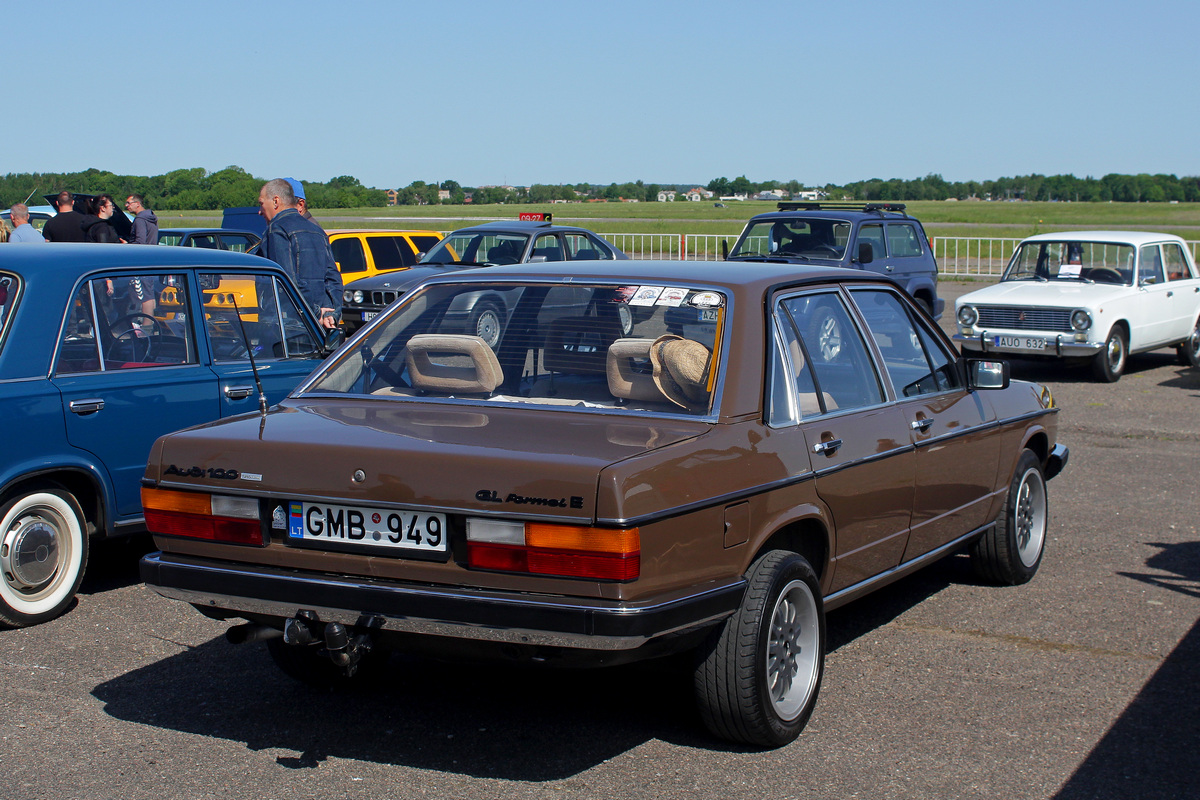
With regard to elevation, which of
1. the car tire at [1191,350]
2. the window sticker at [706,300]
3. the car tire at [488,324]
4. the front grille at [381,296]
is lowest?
the car tire at [1191,350]

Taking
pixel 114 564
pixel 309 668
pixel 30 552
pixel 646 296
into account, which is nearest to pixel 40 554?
pixel 30 552

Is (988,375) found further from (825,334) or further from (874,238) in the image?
(874,238)

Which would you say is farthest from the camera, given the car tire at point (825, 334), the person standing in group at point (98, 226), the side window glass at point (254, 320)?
the person standing in group at point (98, 226)

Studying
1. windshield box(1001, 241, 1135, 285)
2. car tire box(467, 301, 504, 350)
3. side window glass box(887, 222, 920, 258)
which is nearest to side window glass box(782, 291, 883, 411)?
car tire box(467, 301, 504, 350)

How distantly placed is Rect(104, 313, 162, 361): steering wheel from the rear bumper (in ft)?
7.53

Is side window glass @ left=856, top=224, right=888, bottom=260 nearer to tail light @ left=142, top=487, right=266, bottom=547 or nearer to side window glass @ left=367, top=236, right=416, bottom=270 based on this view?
side window glass @ left=367, top=236, right=416, bottom=270

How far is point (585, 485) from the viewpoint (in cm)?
331

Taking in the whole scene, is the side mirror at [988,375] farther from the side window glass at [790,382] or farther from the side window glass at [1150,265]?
the side window glass at [1150,265]

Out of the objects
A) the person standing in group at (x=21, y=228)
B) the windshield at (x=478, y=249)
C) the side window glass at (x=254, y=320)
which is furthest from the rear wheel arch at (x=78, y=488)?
the windshield at (x=478, y=249)

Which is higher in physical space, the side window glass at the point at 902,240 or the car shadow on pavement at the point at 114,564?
the side window glass at the point at 902,240

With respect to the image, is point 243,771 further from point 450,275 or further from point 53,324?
point 53,324

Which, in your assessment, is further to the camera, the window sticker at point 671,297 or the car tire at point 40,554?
the car tire at point 40,554

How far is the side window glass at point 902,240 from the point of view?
1584 centimetres

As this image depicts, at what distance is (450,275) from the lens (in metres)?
4.85
